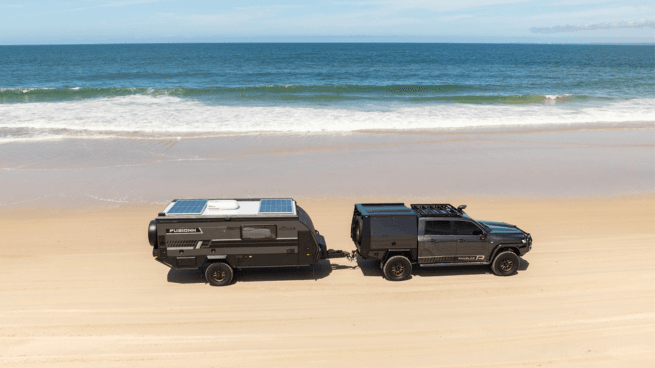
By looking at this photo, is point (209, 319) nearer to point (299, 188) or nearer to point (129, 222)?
point (129, 222)

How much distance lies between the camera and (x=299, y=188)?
15609 millimetres

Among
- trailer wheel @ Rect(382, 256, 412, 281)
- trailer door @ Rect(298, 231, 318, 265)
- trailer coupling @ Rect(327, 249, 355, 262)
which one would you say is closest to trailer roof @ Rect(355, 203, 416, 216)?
trailer wheel @ Rect(382, 256, 412, 281)

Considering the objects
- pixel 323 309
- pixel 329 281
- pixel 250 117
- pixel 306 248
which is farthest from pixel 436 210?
pixel 250 117

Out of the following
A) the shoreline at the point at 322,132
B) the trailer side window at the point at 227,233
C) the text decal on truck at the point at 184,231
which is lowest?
the trailer side window at the point at 227,233

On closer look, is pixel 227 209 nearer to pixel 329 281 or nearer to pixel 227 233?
pixel 227 233

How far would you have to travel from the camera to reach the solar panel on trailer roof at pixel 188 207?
934cm

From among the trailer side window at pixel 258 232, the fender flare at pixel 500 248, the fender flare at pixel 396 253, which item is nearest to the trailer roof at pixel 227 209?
the trailer side window at pixel 258 232

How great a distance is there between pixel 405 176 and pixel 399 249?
715 cm

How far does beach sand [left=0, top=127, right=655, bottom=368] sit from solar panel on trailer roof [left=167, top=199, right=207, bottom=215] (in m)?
1.64

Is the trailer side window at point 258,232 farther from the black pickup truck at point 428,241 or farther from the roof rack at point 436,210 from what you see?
the roof rack at point 436,210

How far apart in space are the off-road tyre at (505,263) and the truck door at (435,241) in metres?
0.98

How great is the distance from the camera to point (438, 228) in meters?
10.1

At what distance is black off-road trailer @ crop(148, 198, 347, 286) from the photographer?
9.35m

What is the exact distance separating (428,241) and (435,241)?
15 cm
